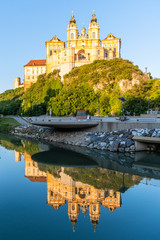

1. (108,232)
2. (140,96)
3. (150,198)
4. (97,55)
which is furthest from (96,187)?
(97,55)

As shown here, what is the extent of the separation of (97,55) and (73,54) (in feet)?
30.4

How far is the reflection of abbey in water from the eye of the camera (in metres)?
10.6

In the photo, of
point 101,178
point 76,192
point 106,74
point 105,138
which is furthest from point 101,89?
point 76,192

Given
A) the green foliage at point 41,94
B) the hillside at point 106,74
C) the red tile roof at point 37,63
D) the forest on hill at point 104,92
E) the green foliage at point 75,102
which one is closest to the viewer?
the forest on hill at point 104,92

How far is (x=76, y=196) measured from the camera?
12250 millimetres

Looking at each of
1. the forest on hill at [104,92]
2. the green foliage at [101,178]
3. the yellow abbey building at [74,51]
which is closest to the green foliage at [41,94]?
the forest on hill at [104,92]

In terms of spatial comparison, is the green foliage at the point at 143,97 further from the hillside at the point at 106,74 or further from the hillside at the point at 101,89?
the hillside at the point at 106,74

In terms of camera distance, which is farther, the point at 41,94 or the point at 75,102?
the point at 41,94

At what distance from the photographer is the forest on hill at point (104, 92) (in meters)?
57.7

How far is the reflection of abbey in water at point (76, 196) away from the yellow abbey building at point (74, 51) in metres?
73.0

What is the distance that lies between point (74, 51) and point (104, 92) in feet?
95.0

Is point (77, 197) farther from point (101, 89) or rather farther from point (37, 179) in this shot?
point (101, 89)

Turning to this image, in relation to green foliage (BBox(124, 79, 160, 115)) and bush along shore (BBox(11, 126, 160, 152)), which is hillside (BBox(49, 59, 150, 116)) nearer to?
green foliage (BBox(124, 79, 160, 115))

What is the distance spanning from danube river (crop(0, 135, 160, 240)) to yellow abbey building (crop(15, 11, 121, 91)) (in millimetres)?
68941
